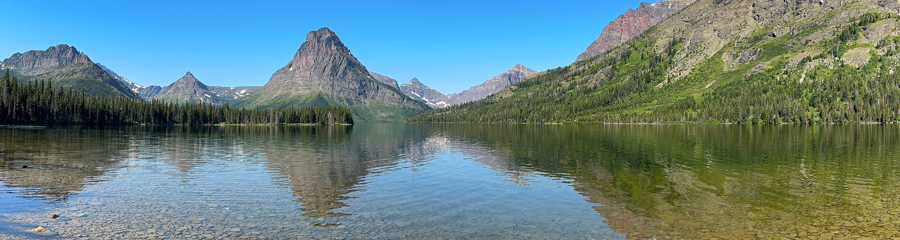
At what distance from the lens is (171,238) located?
773 inches

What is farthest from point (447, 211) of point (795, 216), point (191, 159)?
point (191, 159)

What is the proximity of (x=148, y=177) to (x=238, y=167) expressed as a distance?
9989mm

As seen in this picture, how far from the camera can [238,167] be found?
4916 centimetres

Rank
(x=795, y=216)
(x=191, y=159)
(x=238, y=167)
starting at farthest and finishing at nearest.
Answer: (x=191, y=159), (x=238, y=167), (x=795, y=216)

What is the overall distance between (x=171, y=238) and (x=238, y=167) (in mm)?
31643

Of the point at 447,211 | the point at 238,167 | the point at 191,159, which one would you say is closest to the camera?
the point at 447,211

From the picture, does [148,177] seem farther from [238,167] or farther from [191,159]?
[191,159]

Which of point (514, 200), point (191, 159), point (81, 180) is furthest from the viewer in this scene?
point (191, 159)

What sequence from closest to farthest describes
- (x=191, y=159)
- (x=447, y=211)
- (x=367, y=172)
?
(x=447, y=211)
(x=367, y=172)
(x=191, y=159)

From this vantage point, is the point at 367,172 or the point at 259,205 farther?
the point at 367,172

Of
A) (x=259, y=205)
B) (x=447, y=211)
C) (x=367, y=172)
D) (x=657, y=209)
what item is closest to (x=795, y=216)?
(x=657, y=209)

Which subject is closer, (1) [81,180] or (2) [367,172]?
(1) [81,180]

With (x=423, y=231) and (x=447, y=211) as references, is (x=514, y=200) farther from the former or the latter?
(x=423, y=231)

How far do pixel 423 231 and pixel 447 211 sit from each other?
5.12m
